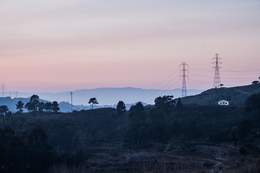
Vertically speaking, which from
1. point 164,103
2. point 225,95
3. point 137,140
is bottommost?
point 137,140

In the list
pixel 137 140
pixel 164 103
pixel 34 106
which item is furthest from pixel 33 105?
pixel 137 140

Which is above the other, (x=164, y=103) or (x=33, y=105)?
(x=33, y=105)

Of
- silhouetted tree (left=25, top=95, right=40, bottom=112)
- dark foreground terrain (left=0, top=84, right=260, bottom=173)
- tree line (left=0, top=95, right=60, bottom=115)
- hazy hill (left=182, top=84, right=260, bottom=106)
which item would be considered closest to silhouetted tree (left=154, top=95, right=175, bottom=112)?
dark foreground terrain (left=0, top=84, right=260, bottom=173)

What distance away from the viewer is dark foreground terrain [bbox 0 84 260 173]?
31.8 m

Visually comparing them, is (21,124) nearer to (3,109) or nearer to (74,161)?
(3,109)

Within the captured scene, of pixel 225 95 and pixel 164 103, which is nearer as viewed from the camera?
pixel 164 103

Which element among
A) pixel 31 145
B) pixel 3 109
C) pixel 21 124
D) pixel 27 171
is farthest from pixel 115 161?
pixel 3 109

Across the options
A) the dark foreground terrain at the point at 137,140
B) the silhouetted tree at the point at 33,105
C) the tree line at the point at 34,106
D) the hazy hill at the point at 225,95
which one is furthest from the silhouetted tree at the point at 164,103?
the silhouetted tree at the point at 33,105

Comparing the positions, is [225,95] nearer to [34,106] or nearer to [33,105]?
[34,106]

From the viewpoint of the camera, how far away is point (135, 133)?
163 ft

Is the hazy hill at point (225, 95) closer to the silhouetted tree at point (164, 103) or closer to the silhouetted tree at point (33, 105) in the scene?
the silhouetted tree at point (164, 103)

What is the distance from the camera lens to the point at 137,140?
49.5 m

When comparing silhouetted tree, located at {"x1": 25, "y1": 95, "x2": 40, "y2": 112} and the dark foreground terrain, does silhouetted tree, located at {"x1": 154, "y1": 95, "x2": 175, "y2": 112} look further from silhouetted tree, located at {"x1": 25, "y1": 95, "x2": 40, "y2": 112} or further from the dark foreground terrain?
silhouetted tree, located at {"x1": 25, "y1": 95, "x2": 40, "y2": 112}

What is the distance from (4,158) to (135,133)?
2213cm
